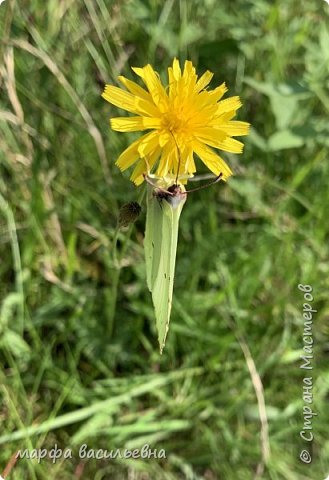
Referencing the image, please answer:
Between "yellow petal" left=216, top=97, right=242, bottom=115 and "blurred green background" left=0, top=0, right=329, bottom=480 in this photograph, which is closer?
"yellow petal" left=216, top=97, right=242, bottom=115

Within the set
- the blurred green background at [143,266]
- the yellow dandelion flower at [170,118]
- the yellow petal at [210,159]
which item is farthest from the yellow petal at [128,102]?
the blurred green background at [143,266]

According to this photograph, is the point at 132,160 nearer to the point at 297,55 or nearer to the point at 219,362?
the point at 219,362

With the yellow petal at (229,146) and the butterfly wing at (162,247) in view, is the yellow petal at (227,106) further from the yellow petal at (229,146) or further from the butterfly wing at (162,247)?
the butterfly wing at (162,247)

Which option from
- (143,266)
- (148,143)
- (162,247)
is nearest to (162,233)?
(162,247)

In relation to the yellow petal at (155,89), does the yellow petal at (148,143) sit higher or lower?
lower

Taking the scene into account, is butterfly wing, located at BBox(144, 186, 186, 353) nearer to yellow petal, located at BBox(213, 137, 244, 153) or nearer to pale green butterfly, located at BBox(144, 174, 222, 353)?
pale green butterfly, located at BBox(144, 174, 222, 353)

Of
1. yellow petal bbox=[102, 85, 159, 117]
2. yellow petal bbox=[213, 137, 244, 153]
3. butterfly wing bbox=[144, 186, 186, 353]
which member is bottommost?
butterfly wing bbox=[144, 186, 186, 353]

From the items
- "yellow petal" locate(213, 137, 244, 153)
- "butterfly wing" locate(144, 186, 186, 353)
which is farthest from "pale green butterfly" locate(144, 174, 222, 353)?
"yellow petal" locate(213, 137, 244, 153)
